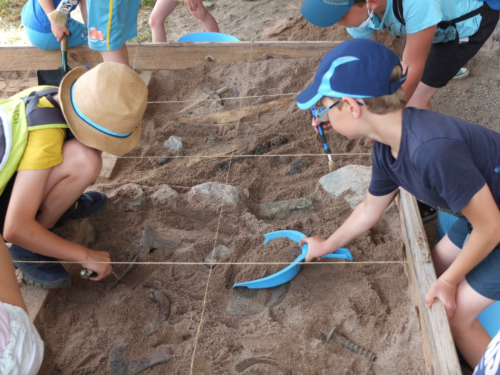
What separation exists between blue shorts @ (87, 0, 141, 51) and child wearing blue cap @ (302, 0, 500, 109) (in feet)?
4.31

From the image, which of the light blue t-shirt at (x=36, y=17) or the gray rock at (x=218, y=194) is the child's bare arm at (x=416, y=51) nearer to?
the gray rock at (x=218, y=194)

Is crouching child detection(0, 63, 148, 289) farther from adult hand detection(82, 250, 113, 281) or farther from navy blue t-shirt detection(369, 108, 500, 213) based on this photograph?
navy blue t-shirt detection(369, 108, 500, 213)

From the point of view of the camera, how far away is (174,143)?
8.99 feet

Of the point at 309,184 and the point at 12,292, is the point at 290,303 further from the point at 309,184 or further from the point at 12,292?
the point at 12,292

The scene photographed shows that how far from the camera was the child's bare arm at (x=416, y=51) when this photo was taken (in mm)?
1923

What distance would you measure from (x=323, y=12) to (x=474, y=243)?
3.89 ft

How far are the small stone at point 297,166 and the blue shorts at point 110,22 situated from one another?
142 centimetres

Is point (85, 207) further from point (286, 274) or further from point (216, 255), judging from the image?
point (286, 274)

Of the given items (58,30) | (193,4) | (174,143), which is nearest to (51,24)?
(58,30)

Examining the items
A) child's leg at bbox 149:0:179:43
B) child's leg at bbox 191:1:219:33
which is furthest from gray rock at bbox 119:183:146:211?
child's leg at bbox 191:1:219:33

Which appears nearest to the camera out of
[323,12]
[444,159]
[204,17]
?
[444,159]

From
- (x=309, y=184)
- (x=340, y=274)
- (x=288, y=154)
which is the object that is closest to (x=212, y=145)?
(x=288, y=154)

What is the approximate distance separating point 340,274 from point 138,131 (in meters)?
1.12

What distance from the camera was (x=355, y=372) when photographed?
1524 millimetres
